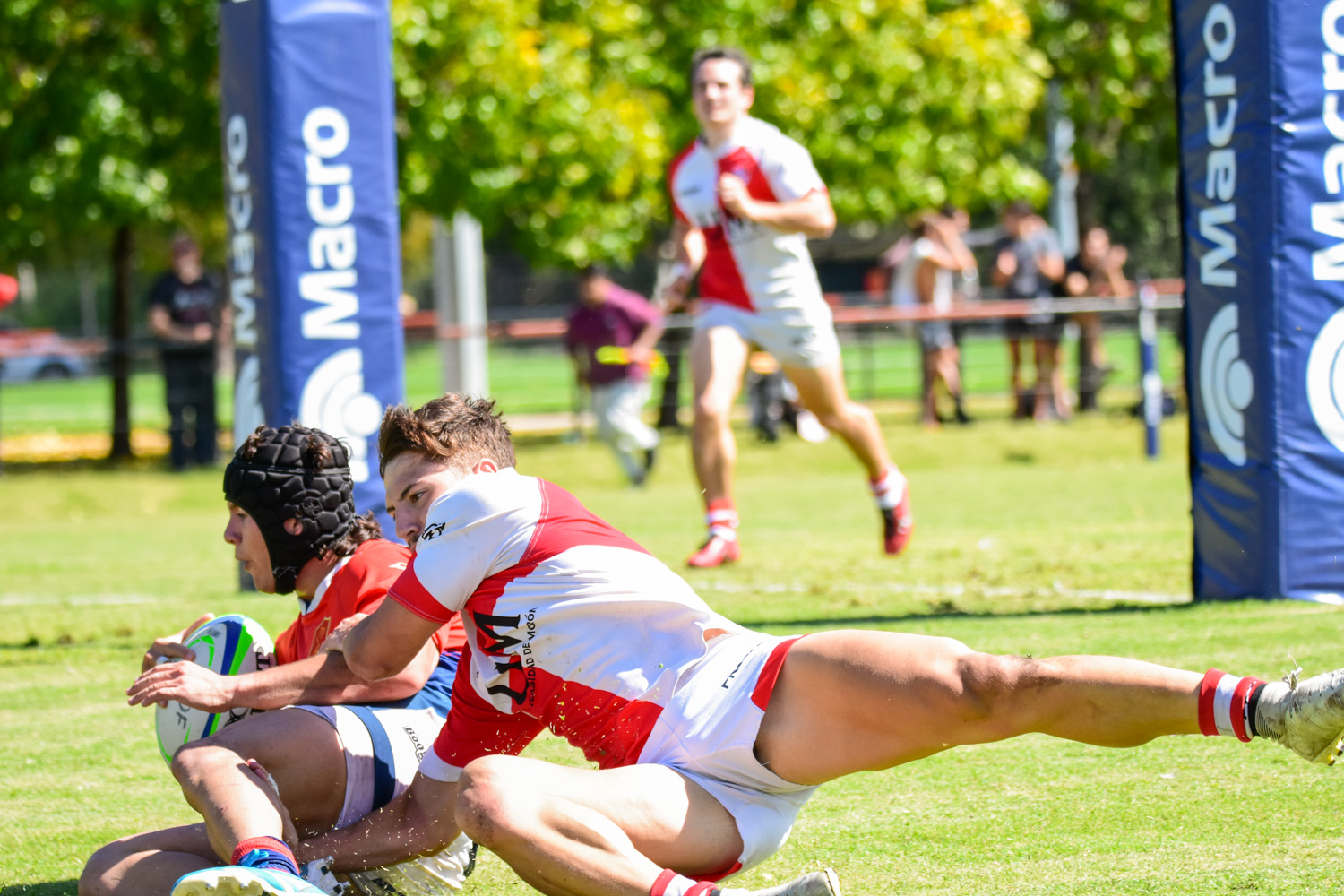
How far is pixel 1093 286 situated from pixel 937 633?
13.0 metres

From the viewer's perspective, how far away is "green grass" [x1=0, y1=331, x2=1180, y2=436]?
21797mm

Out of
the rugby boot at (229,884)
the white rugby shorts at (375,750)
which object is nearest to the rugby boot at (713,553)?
the white rugby shorts at (375,750)

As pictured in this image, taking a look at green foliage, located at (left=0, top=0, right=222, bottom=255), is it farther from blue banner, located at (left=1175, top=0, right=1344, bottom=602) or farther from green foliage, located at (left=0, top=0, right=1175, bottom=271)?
blue banner, located at (left=1175, top=0, right=1344, bottom=602)

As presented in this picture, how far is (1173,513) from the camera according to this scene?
1050 cm

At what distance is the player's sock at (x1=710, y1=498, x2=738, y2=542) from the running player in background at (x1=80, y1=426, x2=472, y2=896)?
13.8 feet

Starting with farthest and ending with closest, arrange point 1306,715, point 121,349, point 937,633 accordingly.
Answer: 1. point 121,349
2. point 937,633
3. point 1306,715

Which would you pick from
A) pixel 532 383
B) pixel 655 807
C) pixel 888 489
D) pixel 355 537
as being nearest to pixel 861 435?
pixel 888 489

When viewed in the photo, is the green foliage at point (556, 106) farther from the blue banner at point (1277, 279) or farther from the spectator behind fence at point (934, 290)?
the blue banner at point (1277, 279)

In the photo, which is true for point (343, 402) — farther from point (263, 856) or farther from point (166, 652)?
point (263, 856)

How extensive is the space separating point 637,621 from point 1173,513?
7.92 meters

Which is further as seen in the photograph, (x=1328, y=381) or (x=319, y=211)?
(x=319, y=211)

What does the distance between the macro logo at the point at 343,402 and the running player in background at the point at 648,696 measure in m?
4.51

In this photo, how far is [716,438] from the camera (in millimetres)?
8289

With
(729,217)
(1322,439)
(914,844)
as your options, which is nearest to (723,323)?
(729,217)
